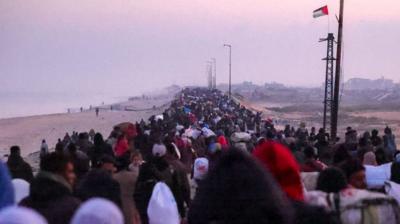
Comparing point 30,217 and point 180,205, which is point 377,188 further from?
point 30,217

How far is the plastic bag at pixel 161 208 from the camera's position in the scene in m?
7.94

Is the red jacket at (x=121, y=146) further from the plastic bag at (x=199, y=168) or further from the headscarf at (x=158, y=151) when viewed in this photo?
the headscarf at (x=158, y=151)

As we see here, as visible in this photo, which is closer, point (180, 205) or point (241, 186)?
point (241, 186)

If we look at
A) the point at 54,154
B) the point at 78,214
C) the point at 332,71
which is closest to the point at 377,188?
the point at 54,154

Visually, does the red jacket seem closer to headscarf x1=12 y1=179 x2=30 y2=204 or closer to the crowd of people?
the crowd of people

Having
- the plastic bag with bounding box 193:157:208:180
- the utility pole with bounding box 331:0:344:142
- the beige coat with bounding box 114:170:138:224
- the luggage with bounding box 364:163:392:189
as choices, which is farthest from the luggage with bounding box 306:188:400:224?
the utility pole with bounding box 331:0:344:142

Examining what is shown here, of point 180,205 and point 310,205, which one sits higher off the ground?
point 310,205

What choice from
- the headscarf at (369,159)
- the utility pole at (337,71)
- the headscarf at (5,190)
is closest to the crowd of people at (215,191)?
the headscarf at (5,190)

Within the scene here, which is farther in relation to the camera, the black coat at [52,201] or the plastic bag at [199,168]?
the plastic bag at [199,168]

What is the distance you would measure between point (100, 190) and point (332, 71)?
20.2 meters

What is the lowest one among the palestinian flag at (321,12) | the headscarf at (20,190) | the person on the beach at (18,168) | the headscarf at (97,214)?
the person on the beach at (18,168)

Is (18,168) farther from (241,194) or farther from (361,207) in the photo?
(241,194)

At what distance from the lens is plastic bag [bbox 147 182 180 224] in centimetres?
794

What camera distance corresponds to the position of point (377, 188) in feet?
25.8
